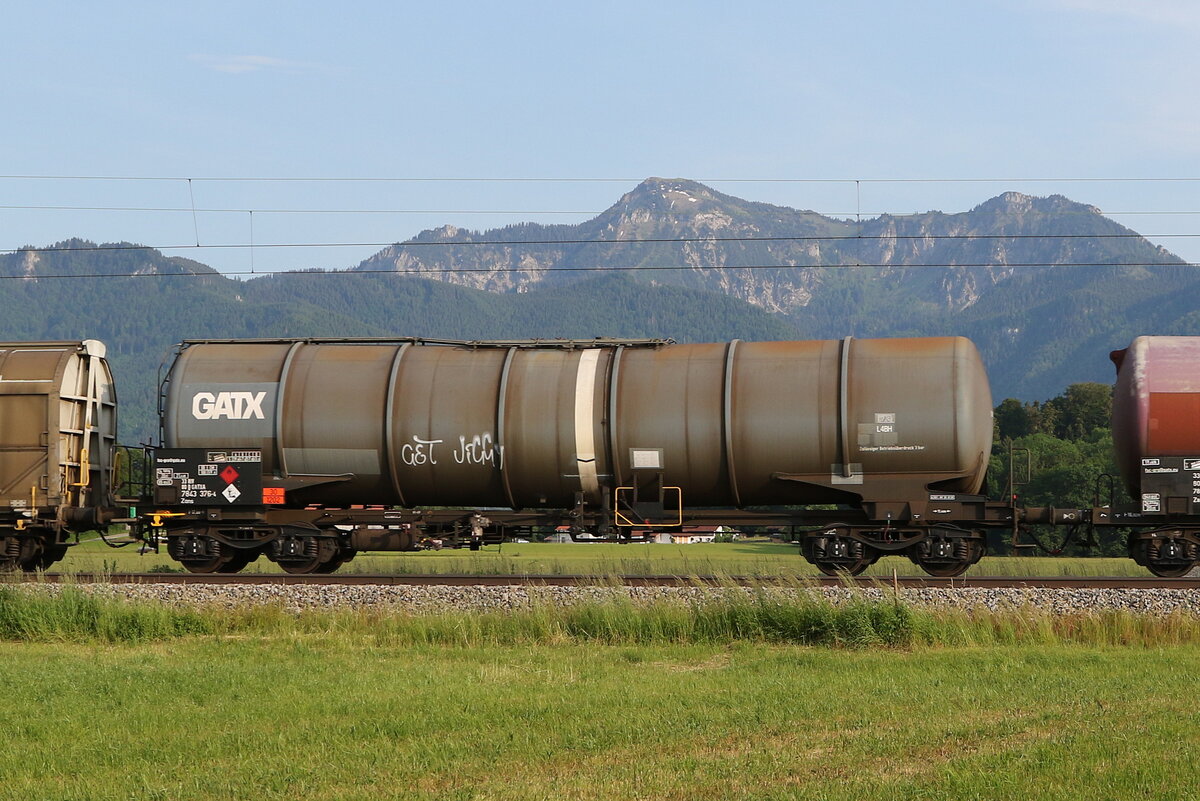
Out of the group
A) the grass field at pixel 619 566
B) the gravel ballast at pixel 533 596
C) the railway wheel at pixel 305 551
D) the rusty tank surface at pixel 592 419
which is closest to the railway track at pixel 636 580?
the grass field at pixel 619 566

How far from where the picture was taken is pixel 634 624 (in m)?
15.5

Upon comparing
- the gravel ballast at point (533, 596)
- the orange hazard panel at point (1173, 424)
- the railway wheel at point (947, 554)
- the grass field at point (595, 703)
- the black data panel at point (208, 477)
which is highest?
the orange hazard panel at point (1173, 424)

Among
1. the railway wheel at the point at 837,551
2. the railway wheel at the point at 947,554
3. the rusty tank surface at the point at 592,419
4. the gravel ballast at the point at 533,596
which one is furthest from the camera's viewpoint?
the railway wheel at the point at 837,551

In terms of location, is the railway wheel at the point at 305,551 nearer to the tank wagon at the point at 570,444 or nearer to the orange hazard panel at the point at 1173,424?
the tank wagon at the point at 570,444

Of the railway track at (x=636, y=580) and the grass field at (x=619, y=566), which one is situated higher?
the railway track at (x=636, y=580)

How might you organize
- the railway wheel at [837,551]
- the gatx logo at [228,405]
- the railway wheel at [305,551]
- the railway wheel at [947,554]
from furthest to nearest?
the railway wheel at [305,551]
the gatx logo at [228,405]
the railway wheel at [837,551]
the railway wheel at [947,554]

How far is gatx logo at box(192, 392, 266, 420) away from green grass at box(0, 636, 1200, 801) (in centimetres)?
729

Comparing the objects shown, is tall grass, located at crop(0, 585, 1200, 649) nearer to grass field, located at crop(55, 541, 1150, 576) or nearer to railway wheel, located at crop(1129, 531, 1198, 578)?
grass field, located at crop(55, 541, 1150, 576)

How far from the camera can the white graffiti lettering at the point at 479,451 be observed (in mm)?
20859

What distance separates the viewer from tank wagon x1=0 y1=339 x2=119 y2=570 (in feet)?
71.7

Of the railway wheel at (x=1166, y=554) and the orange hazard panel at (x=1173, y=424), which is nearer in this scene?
the orange hazard panel at (x=1173, y=424)

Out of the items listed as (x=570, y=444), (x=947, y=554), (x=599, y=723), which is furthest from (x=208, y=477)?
(x=599, y=723)

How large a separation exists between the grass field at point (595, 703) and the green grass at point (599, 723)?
0.10ft

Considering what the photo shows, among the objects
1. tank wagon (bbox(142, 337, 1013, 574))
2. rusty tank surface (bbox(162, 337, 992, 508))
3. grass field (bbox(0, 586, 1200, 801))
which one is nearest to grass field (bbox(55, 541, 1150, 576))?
tank wagon (bbox(142, 337, 1013, 574))
